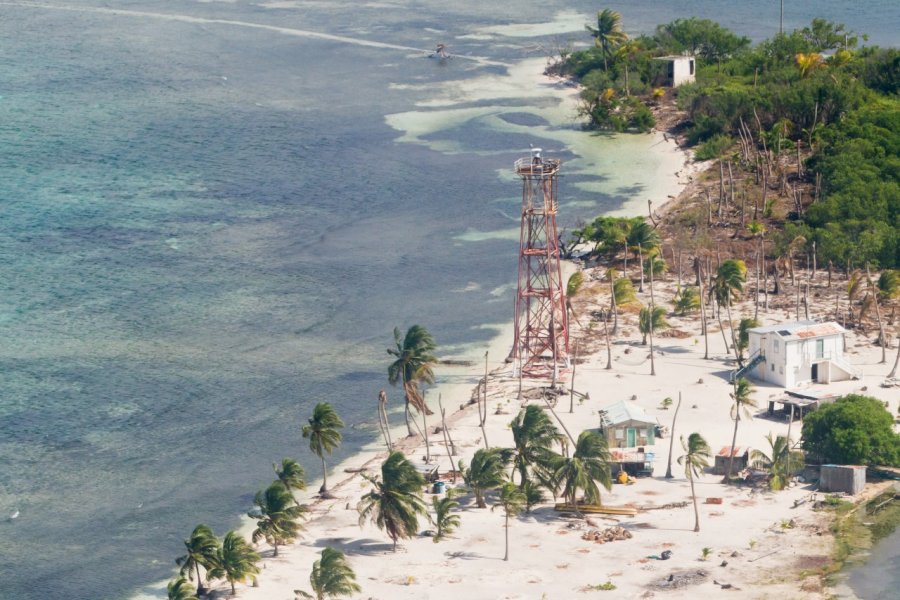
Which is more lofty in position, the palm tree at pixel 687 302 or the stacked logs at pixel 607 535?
the palm tree at pixel 687 302

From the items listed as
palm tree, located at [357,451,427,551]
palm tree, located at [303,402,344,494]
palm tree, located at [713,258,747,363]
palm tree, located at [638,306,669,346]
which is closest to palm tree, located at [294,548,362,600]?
palm tree, located at [357,451,427,551]

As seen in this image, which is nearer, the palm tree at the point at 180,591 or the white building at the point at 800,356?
the palm tree at the point at 180,591

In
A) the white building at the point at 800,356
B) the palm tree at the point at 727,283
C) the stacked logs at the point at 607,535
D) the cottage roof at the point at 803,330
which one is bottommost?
the stacked logs at the point at 607,535

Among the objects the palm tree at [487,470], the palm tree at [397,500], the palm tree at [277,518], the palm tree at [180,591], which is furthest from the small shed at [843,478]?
the palm tree at [180,591]

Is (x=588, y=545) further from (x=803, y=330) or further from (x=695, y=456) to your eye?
(x=803, y=330)

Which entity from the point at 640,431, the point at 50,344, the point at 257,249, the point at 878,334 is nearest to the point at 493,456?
the point at 640,431

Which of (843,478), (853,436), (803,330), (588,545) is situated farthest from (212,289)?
(843,478)

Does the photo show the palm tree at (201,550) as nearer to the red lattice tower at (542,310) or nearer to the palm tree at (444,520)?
the palm tree at (444,520)
